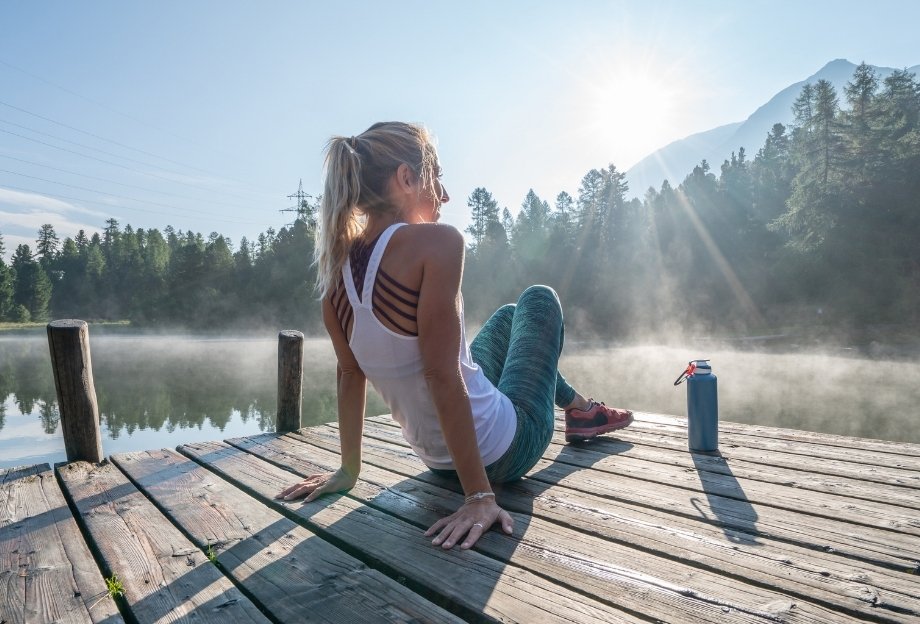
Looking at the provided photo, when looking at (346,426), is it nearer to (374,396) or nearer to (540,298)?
(540,298)

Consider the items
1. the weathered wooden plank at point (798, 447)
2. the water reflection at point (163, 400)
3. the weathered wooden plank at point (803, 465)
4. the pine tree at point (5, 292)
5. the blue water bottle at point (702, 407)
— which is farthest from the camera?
the pine tree at point (5, 292)

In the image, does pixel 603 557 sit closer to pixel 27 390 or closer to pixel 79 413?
pixel 79 413

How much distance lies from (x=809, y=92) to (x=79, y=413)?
4577 cm

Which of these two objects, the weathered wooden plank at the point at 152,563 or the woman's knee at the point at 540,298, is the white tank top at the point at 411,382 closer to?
the woman's knee at the point at 540,298

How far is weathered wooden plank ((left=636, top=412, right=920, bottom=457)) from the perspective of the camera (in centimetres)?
263

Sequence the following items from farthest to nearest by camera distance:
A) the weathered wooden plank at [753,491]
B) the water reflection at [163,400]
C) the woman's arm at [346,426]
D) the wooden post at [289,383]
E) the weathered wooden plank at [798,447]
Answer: the water reflection at [163,400]
the wooden post at [289,383]
the weathered wooden plank at [798,447]
the woman's arm at [346,426]
the weathered wooden plank at [753,491]

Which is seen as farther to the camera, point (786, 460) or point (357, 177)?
point (786, 460)

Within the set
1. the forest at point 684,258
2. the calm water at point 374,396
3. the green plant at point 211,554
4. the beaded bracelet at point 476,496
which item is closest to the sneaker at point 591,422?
the beaded bracelet at point 476,496

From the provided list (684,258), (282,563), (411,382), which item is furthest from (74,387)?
(684,258)

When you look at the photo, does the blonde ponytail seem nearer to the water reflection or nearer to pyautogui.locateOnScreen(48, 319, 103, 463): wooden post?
pyautogui.locateOnScreen(48, 319, 103, 463): wooden post

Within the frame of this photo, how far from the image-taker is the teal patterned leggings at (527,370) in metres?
2.00

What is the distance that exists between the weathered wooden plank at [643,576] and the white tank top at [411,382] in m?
0.25

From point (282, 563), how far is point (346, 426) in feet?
2.00

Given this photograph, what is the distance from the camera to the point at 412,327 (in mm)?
1600
